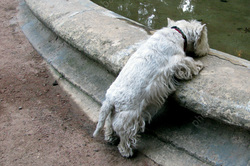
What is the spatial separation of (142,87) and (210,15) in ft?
15.0

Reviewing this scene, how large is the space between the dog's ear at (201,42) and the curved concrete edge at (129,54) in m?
0.10

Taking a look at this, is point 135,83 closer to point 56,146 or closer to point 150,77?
point 150,77

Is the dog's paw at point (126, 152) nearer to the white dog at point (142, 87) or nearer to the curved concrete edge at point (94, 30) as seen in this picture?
the white dog at point (142, 87)

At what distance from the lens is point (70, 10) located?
16.3 ft

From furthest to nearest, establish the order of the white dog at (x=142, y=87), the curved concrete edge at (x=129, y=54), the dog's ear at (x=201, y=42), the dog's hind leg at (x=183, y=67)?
the dog's ear at (x=201, y=42) → the dog's hind leg at (x=183, y=67) → the white dog at (x=142, y=87) → the curved concrete edge at (x=129, y=54)

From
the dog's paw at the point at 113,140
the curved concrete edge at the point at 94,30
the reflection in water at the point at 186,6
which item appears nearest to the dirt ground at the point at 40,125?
the dog's paw at the point at 113,140

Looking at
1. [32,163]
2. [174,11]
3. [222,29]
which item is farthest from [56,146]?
[174,11]

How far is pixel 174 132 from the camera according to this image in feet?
10.0

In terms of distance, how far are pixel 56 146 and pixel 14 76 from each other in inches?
70.4

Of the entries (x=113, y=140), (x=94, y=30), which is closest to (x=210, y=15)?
(x=94, y=30)

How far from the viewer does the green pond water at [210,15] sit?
5.50 m

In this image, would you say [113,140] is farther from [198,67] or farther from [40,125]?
[198,67]

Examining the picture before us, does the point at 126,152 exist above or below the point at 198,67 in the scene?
below

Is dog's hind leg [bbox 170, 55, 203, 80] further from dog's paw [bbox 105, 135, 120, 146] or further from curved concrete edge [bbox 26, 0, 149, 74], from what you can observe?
dog's paw [bbox 105, 135, 120, 146]
